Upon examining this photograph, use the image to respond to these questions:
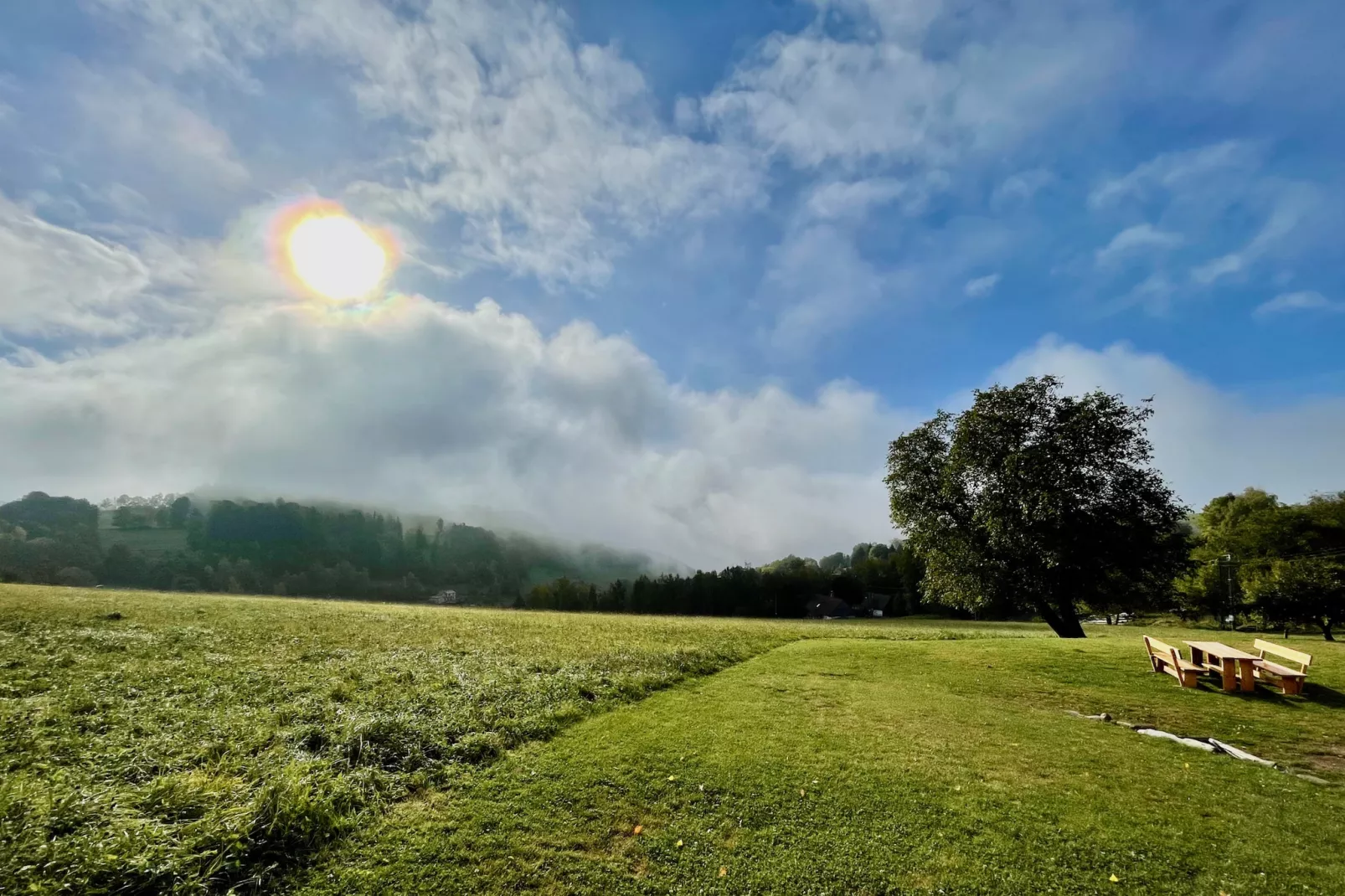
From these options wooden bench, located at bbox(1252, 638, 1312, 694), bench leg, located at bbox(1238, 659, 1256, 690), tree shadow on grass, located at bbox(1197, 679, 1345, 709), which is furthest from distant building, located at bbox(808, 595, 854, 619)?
bench leg, located at bbox(1238, 659, 1256, 690)

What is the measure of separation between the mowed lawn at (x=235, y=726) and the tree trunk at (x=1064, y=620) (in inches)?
1052

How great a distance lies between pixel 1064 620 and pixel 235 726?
149ft

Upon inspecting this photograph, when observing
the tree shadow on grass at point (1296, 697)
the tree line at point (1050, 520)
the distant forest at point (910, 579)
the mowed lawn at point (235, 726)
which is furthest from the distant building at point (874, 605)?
the tree shadow on grass at point (1296, 697)

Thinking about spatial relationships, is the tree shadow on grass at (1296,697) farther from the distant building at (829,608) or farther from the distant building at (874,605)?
the distant building at (874,605)

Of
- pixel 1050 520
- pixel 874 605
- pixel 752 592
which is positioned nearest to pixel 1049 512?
pixel 1050 520

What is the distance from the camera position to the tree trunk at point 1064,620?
38469 millimetres

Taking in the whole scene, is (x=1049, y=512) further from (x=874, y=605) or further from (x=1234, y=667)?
(x=874, y=605)

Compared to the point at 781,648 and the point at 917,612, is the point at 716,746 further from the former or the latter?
the point at 917,612

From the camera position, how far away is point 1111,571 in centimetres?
3825

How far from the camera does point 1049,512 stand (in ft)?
115

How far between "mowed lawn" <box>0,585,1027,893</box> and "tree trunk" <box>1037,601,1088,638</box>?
26720 millimetres

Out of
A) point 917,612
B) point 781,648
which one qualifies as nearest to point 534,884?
point 781,648

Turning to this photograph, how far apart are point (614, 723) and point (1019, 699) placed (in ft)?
41.0

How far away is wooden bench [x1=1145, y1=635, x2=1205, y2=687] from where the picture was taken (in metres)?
17.4
